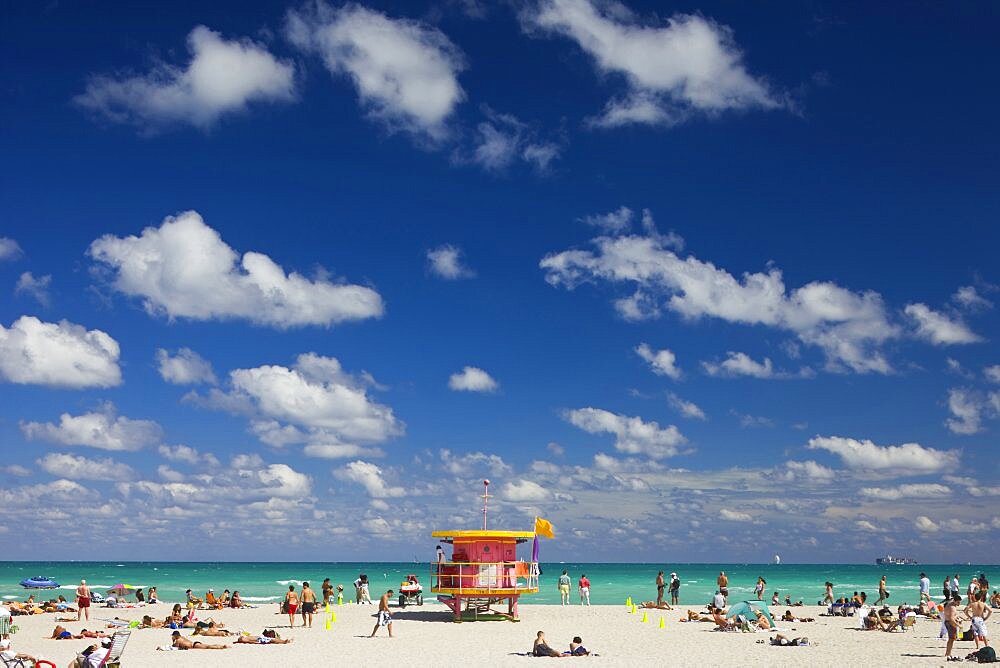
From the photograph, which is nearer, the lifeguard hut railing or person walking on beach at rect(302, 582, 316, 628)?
person walking on beach at rect(302, 582, 316, 628)

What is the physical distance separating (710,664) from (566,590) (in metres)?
24.3

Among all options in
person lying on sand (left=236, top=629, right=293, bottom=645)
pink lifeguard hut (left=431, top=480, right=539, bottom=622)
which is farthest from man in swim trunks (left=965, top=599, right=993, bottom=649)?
person lying on sand (left=236, top=629, right=293, bottom=645)

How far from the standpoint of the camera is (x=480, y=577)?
34.9 meters

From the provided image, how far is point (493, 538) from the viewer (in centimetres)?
3538

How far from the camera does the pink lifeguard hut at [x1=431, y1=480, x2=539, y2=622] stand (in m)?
34.8

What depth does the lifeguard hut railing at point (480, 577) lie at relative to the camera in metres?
34.8

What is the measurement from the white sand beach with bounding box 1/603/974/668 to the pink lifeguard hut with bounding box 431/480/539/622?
3.79 feet

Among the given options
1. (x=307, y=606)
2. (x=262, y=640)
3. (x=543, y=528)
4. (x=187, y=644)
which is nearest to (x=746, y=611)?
(x=543, y=528)

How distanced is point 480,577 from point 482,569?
0.30m

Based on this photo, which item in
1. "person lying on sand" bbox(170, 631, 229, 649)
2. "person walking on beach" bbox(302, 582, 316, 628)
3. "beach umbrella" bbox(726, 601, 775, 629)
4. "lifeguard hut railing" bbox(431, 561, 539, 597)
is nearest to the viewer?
"person lying on sand" bbox(170, 631, 229, 649)

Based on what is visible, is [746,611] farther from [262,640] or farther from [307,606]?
[262,640]

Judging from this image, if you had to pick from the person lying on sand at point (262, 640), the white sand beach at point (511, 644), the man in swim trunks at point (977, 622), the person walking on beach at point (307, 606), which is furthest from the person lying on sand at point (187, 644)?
the man in swim trunks at point (977, 622)

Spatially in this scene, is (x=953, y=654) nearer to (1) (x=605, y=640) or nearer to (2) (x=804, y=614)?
(1) (x=605, y=640)

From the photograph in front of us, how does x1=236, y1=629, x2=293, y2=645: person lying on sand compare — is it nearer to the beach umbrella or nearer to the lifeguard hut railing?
the lifeguard hut railing
